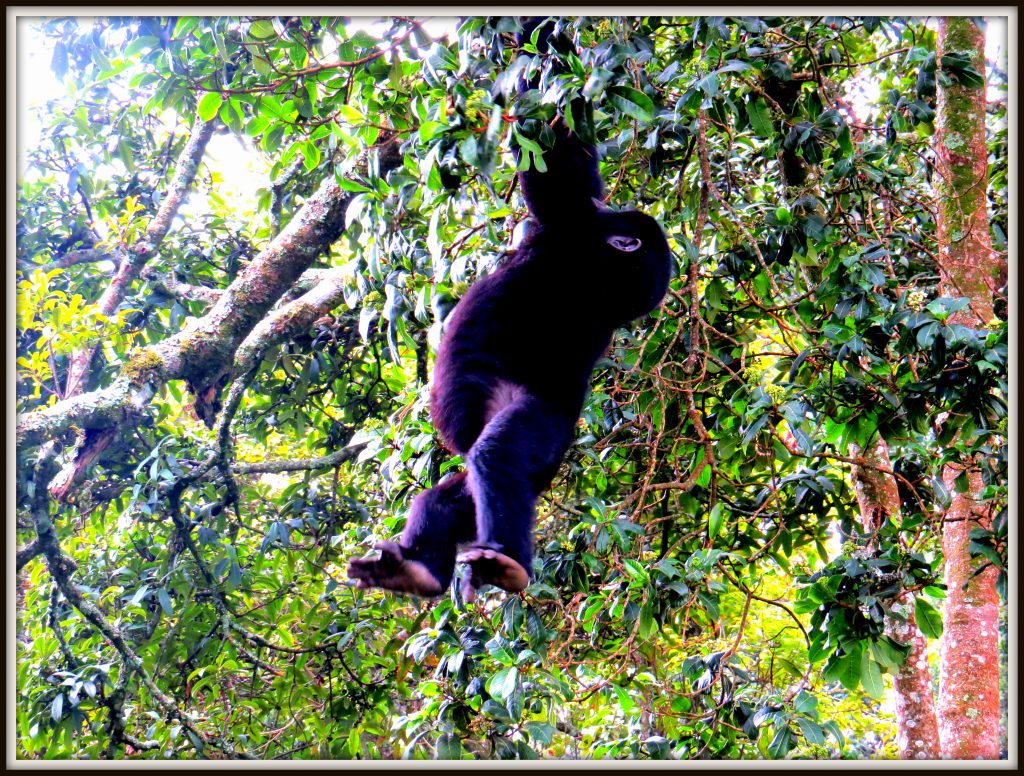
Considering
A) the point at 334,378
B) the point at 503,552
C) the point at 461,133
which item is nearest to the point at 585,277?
the point at 461,133

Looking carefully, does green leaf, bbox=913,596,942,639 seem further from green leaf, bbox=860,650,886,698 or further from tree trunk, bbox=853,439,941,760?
tree trunk, bbox=853,439,941,760

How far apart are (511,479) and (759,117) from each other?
6.60 ft

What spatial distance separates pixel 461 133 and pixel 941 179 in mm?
3092

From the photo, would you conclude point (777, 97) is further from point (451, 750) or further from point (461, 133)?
point (451, 750)

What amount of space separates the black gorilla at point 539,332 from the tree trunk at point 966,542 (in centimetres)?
175

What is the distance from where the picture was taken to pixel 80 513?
6.32 meters

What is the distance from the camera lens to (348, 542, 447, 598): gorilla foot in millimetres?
2881

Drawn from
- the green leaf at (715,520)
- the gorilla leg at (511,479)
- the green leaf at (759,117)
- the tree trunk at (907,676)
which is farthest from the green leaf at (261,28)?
the tree trunk at (907,676)

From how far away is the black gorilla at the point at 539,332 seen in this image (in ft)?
11.1

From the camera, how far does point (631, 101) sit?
2.89 meters

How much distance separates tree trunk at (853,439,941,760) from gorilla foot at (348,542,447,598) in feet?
8.78

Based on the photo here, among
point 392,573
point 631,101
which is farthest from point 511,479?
point 631,101

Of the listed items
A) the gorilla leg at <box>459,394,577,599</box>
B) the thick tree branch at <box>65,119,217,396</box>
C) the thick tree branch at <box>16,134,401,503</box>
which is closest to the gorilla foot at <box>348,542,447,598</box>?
the gorilla leg at <box>459,394,577,599</box>

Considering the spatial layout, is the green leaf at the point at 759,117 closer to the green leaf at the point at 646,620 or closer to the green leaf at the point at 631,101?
the green leaf at the point at 631,101
